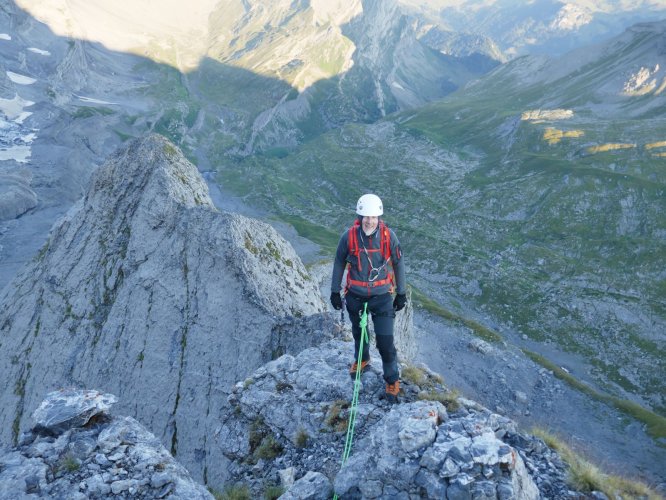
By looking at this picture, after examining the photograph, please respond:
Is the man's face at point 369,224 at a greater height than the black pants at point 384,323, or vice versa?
the man's face at point 369,224

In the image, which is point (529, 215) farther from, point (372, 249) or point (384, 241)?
point (372, 249)

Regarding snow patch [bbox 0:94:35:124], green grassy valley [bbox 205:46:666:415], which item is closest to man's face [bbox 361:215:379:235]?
green grassy valley [bbox 205:46:666:415]

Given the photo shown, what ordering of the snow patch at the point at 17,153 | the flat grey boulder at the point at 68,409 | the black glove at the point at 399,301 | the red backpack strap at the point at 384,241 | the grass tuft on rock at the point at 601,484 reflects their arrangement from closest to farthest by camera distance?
1. the grass tuft on rock at the point at 601,484
2. the flat grey boulder at the point at 68,409
3. the red backpack strap at the point at 384,241
4. the black glove at the point at 399,301
5. the snow patch at the point at 17,153

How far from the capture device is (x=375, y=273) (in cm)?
1279

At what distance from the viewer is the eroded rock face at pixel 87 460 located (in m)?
10.4

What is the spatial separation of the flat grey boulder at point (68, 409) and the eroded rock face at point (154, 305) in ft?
25.0

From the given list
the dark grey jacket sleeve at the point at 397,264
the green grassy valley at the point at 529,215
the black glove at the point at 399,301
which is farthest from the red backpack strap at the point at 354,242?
the green grassy valley at the point at 529,215

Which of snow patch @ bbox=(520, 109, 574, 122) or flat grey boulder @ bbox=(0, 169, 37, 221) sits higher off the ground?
snow patch @ bbox=(520, 109, 574, 122)

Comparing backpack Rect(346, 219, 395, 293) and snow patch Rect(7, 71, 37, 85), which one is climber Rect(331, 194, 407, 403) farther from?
snow patch Rect(7, 71, 37, 85)

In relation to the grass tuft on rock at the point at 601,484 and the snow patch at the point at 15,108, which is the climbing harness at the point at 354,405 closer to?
the grass tuft on rock at the point at 601,484

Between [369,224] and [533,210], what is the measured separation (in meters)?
119

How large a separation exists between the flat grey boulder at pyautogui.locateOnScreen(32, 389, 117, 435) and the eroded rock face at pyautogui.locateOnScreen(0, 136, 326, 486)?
762cm

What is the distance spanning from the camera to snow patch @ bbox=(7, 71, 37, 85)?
17812 cm

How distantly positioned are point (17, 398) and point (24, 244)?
287ft
